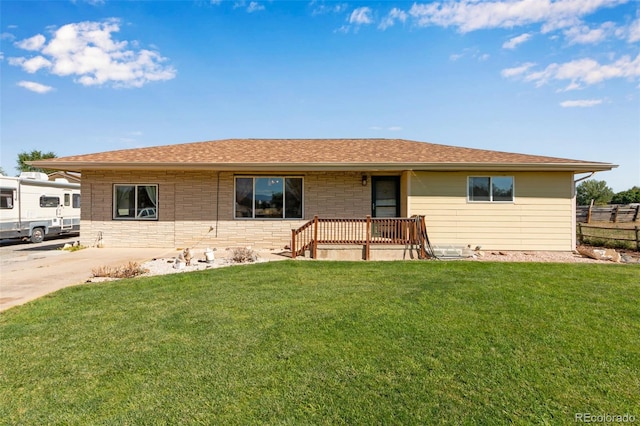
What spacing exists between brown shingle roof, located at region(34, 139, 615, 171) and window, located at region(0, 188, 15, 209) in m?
3.98

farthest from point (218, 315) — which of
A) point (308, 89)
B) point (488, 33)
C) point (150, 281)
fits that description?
point (308, 89)

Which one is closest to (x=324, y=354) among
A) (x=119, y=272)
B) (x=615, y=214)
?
(x=119, y=272)

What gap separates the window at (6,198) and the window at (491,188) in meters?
16.6

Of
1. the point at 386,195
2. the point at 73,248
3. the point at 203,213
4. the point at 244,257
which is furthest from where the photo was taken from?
the point at 386,195

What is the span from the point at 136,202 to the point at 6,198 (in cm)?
592

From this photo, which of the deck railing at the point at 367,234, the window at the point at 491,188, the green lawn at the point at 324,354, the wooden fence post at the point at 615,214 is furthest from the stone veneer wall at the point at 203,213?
the wooden fence post at the point at 615,214

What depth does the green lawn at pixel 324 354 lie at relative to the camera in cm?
223

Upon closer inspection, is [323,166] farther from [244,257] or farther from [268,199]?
[244,257]

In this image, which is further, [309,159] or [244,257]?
[309,159]

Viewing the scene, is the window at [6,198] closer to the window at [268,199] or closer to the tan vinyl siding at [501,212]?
the window at [268,199]

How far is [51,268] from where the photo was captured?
7.14m

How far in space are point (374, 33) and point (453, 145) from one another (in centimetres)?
513

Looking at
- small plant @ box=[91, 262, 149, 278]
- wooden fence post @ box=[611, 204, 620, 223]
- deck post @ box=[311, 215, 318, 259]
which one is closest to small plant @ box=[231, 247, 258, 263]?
deck post @ box=[311, 215, 318, 259]

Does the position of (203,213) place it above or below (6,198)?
below
